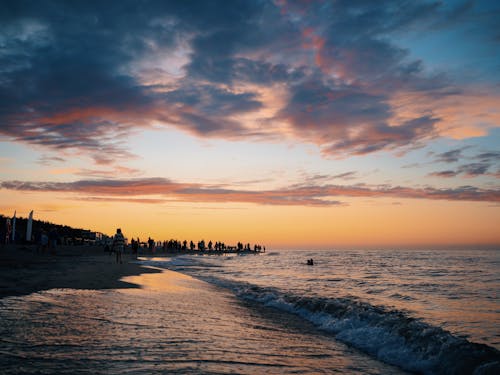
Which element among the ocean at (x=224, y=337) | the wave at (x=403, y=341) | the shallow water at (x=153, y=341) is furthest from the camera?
the wave at (x=403, y=341)

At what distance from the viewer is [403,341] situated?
23.9 feet

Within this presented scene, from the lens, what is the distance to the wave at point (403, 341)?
5.91 meters

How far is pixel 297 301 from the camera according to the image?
40.5 feet

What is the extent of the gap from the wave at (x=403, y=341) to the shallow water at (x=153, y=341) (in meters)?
0.52

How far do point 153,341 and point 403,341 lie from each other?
4879 millimetres

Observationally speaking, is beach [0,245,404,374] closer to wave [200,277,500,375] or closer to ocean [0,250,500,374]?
ocean [0,250,500,374]

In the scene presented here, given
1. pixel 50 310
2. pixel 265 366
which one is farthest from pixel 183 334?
pixel 50 310

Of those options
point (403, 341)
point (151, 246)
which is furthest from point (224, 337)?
point (151, 246)

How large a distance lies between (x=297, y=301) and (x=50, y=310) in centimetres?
761

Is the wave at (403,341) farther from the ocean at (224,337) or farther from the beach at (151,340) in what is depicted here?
the beach at (151,340)

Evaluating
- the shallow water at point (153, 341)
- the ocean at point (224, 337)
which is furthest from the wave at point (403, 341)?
the shallow water at point (153, 341)

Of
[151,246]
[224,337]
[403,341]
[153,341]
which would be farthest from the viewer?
[151,246]

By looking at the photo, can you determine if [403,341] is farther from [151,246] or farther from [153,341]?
[151,246]

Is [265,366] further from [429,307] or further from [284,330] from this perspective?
[429,307]
